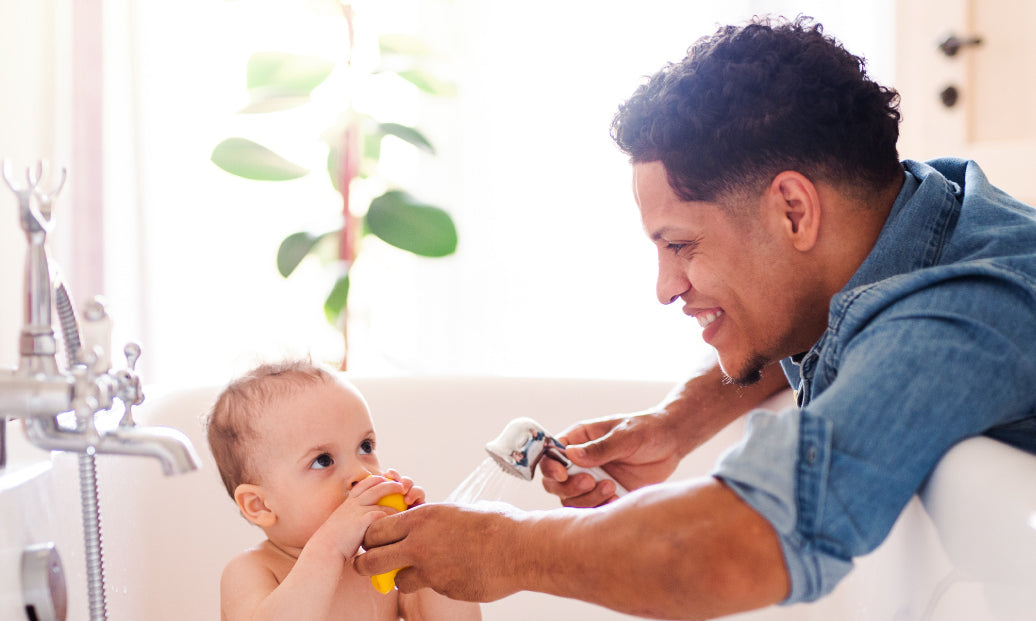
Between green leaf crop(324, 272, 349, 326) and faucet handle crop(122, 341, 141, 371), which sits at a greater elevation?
faucet handle crop(122, 341, 141, 371)

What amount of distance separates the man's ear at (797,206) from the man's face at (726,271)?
13 millimetres

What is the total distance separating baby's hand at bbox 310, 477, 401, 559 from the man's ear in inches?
20.0

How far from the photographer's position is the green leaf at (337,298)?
219 cm

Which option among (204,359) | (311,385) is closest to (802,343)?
(311,385)

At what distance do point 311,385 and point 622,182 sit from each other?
158 cm

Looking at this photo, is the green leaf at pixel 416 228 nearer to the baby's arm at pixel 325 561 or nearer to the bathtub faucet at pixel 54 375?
the baby's arm at pixel 325 561

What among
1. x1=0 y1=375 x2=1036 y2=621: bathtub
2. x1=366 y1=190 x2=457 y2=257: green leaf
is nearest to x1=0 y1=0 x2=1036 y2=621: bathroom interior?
x1=366 y1=190 x2=457 y2=257: green leaf

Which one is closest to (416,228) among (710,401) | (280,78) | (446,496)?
(280,78)

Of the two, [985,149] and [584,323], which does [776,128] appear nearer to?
[985,149]

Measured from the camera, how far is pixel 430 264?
8.36ft

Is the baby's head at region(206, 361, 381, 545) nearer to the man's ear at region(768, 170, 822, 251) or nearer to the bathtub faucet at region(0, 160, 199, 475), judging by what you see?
the bathtub faucet at region(0, 160, 199, 475)

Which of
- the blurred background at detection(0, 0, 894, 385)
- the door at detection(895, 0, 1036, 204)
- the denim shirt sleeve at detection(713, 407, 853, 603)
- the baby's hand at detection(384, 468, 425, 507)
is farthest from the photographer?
the blurred background at detection(0, 0, 894, 385)

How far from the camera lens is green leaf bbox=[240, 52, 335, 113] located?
213 cm

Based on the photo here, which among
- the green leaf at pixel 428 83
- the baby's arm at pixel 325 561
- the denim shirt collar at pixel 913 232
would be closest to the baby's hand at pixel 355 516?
the baby's arm at pixel 325 561
